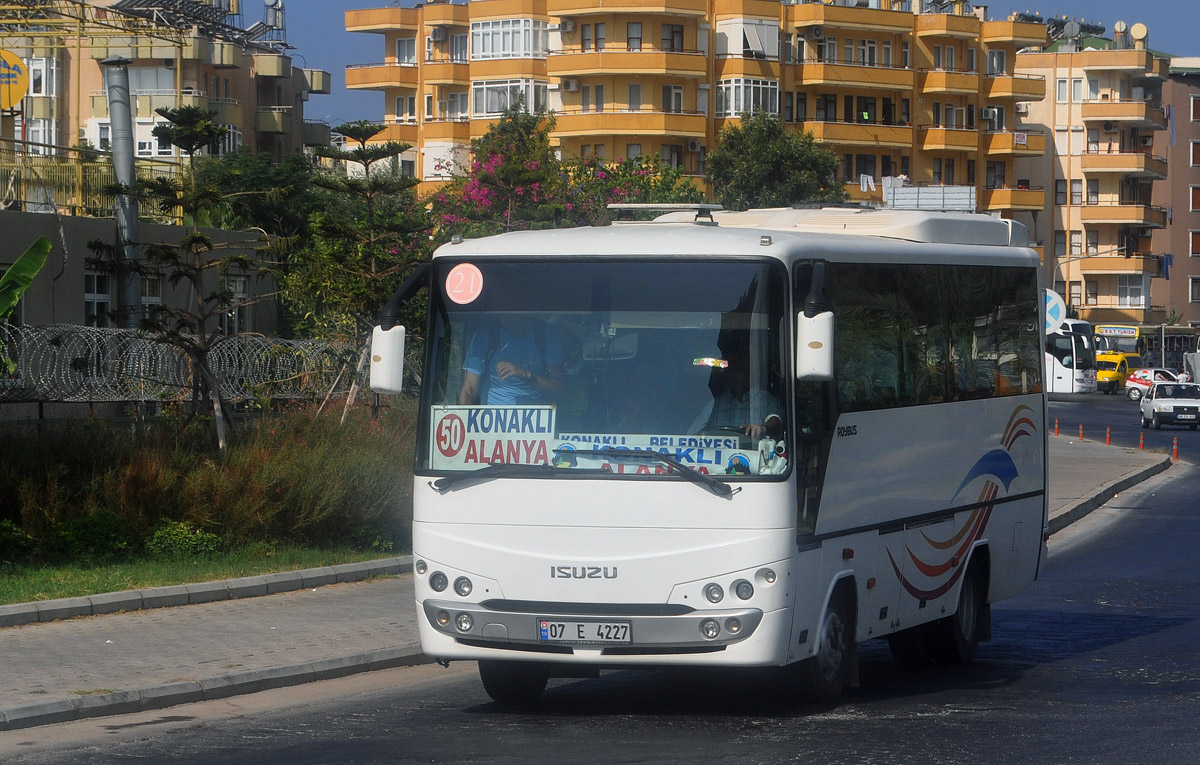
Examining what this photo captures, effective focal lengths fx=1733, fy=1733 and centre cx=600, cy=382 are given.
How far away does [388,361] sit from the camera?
956 centimetres

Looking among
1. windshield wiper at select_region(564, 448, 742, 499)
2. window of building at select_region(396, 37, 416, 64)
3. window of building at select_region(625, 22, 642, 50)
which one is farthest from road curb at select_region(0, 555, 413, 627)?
window of building at select_region(396, 37, 416, 64)

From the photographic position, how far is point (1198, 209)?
125 m

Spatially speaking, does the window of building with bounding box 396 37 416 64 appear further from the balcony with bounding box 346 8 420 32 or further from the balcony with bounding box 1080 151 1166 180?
the balcony with bounding box 1080 151 1166 180

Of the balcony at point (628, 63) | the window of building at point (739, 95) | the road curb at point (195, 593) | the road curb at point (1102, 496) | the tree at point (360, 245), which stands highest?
the balcony at point (628, 63)

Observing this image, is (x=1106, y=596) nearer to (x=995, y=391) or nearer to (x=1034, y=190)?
(x=995, y=391)

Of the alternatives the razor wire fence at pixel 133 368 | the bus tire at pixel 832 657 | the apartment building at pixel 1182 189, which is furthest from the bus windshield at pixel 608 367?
the apartment building at pixel 1182 189

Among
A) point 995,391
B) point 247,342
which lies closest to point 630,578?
point 995,391

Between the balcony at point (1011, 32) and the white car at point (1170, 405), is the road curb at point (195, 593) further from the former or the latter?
the balcony at point (1011, 32)

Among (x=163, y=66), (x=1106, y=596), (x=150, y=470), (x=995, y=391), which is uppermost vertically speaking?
(x=163, y=66)

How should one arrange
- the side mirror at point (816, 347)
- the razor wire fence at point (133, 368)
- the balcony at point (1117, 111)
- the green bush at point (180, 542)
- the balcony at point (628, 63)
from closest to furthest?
the side mirror at point (816, 347) < the green bush at point (180, 542) < the razor wire fence at point (133, 368) < the balcony at point (628, 63) < the balcony at point (1117, 111)

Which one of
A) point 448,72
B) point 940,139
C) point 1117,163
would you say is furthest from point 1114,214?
point 448,72

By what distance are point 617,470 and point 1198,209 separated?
124m

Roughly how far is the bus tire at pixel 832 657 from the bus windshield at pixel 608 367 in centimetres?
117

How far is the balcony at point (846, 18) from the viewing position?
290 feet
